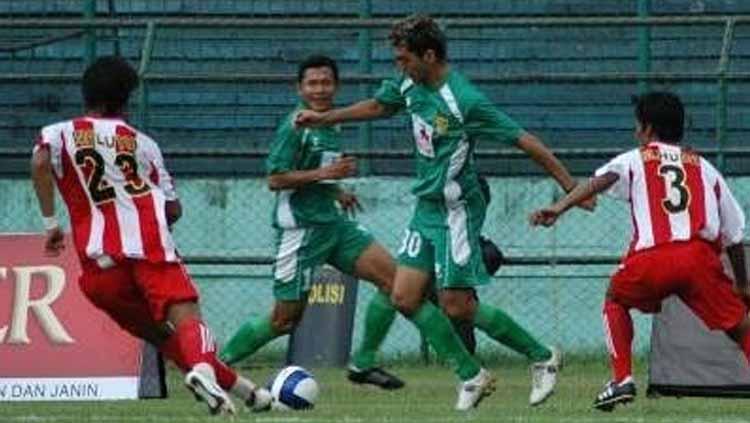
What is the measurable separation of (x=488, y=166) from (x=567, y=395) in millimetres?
4891

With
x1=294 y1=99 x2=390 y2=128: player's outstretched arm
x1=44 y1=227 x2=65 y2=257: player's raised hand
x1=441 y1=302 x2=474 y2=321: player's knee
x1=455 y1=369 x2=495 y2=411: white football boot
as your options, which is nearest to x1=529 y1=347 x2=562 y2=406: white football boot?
x1=441 y1=302 x2=474 y2=321: player's knee

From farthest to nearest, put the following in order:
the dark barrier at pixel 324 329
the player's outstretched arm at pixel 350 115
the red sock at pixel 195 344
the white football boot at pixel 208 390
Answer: the dark barrier at pixel 324 329
the player's outstretched arm at pixel 350 115
the red sock at pixel 195 344
the white football boot at pixel 208 390

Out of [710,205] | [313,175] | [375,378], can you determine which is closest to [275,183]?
[313,175]

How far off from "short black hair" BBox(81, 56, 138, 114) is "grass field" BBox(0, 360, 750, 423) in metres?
1.46

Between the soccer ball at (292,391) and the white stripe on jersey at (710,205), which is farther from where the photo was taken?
the white stripe on jersey at (710,205)

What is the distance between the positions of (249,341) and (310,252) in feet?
2.11

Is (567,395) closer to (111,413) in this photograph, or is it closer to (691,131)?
(111,413)

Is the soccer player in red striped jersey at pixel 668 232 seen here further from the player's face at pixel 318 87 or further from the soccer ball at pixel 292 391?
the player's face at pixel 318 87

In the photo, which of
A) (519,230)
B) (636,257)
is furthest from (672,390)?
(519,230)

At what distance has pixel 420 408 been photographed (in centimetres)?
1338

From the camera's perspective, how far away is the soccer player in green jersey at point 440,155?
13.2 metres

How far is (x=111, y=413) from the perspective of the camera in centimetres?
1307

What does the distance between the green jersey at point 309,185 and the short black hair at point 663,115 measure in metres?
2.88

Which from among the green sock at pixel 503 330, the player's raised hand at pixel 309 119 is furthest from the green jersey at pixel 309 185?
the player's raised hand at pixel 309 119
